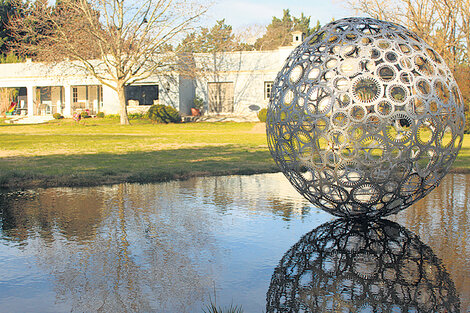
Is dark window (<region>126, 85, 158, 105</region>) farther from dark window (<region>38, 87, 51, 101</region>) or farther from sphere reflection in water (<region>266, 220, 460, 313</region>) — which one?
sphere reflection in water (<region>266, 220, 460, 313</region>)

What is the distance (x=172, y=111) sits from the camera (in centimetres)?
3569

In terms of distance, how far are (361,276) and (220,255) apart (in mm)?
1456

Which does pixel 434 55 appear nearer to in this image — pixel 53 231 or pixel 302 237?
pixel 302 237

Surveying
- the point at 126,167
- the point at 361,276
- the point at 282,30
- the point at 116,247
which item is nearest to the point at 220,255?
the point at 116,247

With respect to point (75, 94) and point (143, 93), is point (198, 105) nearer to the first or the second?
point (143, 93)

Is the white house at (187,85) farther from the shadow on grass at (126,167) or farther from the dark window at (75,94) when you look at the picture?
the shadow on grass at (126,167)

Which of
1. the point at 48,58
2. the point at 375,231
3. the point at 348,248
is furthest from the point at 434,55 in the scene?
the point at 48,58

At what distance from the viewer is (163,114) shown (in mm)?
35281

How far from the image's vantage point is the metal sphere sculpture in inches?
226

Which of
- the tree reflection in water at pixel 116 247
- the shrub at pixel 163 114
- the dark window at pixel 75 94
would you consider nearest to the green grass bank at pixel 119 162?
the tree reflection in water at pixel 116 247

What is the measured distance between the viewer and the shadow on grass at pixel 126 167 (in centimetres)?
1015

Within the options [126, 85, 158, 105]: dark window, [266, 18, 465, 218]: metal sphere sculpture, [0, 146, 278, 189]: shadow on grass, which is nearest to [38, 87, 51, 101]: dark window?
[126, 85, 158, 105]: dark window

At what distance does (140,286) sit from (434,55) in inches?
187

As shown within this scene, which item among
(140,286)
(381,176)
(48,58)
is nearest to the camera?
(140,286)
